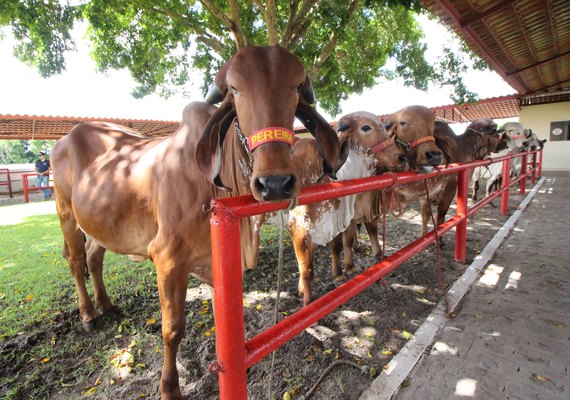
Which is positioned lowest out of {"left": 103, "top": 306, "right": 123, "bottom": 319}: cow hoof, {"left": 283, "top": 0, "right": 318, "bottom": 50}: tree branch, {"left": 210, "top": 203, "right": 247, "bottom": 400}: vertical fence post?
{"left": 103, "top": 306, "right": 123, "bottom": 319}: cow hoof

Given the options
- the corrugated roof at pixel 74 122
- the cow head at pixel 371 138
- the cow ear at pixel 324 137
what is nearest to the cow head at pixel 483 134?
the cow head at pixel 371 138

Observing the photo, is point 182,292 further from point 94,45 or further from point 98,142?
point 94,45

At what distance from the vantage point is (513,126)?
1019 centimetres

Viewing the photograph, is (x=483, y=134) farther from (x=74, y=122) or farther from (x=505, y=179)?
(x=74, y=122)

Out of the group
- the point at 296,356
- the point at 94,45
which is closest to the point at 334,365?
the point at 296,356

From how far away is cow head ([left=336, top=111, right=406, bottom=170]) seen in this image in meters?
3.28

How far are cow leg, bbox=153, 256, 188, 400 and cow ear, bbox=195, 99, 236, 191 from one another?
2.11 ft

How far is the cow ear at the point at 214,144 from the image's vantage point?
166cm

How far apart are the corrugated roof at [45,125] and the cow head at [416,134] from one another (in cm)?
1034

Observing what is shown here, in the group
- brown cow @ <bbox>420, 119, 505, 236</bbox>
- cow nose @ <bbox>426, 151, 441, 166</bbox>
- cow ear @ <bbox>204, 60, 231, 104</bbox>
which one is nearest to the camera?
cow ear @ <bbox>204, 60, 231, 104</bbox>

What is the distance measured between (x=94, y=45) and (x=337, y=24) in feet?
20.0

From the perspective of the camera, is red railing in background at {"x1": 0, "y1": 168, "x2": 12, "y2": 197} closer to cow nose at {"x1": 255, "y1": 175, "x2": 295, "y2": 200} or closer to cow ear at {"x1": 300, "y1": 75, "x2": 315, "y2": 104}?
cow ear at {"x1": 300, "y1": 75, "x2": 315, "y2": 104}

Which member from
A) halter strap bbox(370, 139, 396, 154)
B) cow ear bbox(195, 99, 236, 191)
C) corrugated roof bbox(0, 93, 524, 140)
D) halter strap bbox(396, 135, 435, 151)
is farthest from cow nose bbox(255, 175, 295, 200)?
corrugated roof bbox(0, 93, 524, 140)

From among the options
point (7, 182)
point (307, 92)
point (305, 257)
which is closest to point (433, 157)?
point (305, 257)
